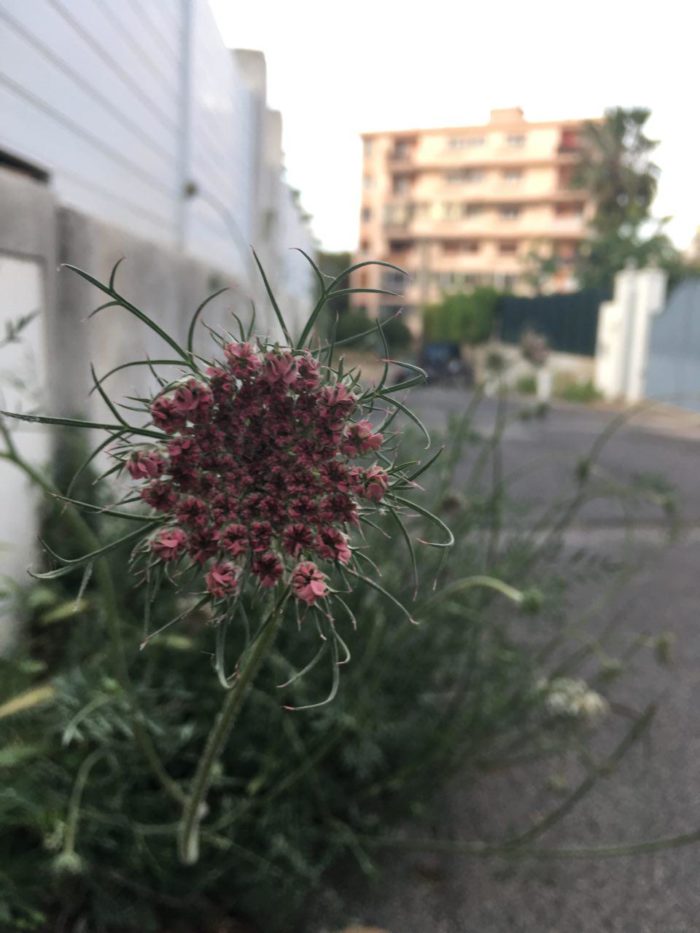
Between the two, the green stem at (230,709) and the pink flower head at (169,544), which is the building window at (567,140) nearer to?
the green stem at (230,709)

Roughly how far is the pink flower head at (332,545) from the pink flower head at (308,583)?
2 centimetres

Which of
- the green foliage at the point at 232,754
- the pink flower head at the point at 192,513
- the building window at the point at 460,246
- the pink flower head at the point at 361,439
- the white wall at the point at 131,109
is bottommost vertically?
the green foliage at the point at 232,754

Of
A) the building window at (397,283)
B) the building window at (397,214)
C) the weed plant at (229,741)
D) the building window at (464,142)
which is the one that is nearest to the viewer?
the building window at (397,283)

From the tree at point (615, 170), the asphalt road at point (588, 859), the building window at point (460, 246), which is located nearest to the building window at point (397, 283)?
the asphalt road at point (588, 859)

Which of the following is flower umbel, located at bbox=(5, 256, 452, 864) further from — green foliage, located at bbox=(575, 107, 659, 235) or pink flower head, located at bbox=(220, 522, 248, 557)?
green foliage, located at bbox=(575, 107, 659, 235)

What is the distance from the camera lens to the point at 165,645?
1.83 metres

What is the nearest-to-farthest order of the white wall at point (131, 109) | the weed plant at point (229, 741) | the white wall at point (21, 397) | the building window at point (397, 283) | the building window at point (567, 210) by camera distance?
the building window at point (397, 283), the weed plant at point (229, 741), the white wall at point (21, 397), the white wall at point (131, 109), the building window at point (567, 210)

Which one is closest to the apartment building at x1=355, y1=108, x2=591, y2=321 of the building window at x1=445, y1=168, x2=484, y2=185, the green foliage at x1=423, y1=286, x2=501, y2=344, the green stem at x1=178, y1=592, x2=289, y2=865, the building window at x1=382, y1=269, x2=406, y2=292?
the building window at x1=445, y1=168, x2=484, y2=185

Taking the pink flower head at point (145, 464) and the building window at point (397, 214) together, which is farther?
the building window at point (397, 214)

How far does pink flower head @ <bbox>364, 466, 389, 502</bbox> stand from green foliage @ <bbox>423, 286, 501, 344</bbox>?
15.3 meters

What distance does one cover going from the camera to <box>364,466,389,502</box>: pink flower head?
2.43 feet

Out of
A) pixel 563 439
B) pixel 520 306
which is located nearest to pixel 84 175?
pixel 563 439

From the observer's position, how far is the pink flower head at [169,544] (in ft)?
2.37

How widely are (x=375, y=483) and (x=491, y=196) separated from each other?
43.4 m
